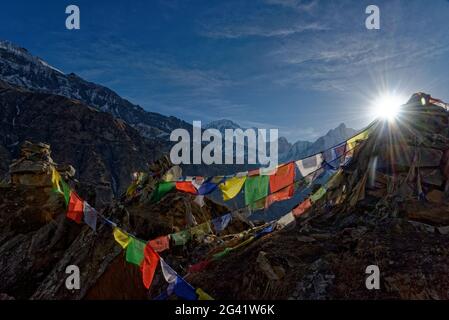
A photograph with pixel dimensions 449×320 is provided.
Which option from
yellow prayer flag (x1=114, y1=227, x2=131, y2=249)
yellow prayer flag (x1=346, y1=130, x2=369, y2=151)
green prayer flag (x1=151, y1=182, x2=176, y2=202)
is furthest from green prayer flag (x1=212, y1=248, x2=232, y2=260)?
yellow prayer flag (x1=346, y1=130, x2=369, y2=151)

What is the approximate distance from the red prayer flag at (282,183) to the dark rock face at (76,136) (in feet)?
521

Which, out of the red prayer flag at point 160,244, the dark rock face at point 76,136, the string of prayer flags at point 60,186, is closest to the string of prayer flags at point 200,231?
the red prayer flag at point 160,244

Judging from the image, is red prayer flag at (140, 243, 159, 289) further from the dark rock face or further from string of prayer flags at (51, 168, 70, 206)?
the dark rock face

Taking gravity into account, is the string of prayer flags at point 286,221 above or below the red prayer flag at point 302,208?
below

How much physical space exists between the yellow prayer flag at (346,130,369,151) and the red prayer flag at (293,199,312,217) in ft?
10.7

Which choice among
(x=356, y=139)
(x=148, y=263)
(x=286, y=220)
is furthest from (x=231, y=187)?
(x=356, y=139)

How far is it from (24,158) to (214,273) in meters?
16.5

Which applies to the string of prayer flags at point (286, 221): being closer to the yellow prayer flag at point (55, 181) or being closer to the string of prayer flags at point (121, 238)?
the string of prayer flags at point (121, 238)

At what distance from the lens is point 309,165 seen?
55.3ft

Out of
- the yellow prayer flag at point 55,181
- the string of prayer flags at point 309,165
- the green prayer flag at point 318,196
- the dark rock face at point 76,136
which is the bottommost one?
the green prayer flag at point 318,196

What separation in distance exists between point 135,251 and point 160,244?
451 cm

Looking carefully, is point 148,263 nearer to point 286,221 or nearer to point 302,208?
point 286,221

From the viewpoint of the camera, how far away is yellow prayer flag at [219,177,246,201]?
16469 millimetres

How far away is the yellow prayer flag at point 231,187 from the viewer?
16.5m
